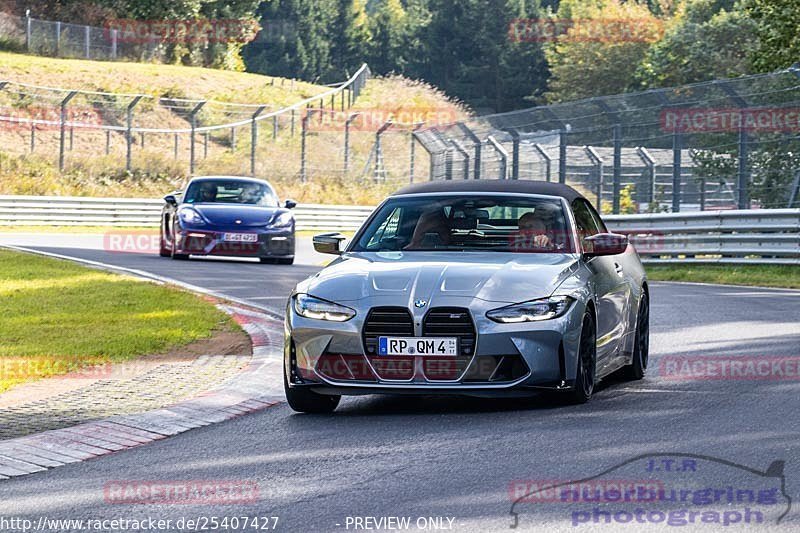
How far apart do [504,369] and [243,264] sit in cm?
1542

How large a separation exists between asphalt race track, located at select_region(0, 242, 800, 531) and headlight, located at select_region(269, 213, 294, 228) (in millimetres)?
13194

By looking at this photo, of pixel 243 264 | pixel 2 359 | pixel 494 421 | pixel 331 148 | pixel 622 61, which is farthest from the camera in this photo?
pixel 622 61

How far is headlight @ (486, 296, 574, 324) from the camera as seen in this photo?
337 inches

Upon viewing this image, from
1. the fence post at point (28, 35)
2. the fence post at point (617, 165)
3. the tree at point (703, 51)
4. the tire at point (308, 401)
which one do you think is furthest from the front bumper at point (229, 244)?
the tree at point (703, 51)

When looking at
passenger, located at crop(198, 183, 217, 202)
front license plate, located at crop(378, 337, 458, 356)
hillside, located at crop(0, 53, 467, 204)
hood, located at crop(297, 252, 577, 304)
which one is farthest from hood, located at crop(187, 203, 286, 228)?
hillside, located at crop(0, 53, 467, 204)

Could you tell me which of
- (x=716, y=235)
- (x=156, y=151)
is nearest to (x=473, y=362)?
(x=716, y=235)

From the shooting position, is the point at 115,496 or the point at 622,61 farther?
the point at 622,61

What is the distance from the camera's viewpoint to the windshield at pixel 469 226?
385 inches

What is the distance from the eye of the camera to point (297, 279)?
799 inches

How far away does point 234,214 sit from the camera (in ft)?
76.0

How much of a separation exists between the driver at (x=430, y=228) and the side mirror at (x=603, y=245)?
3.03 feet

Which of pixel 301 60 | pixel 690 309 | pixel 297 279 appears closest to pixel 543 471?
pixel 690 309

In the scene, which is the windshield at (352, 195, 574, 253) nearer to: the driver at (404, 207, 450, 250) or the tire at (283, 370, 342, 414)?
the driver at (404, 207, 450, 250)

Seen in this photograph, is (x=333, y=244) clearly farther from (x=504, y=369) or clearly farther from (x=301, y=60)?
(x=301, y=60)
